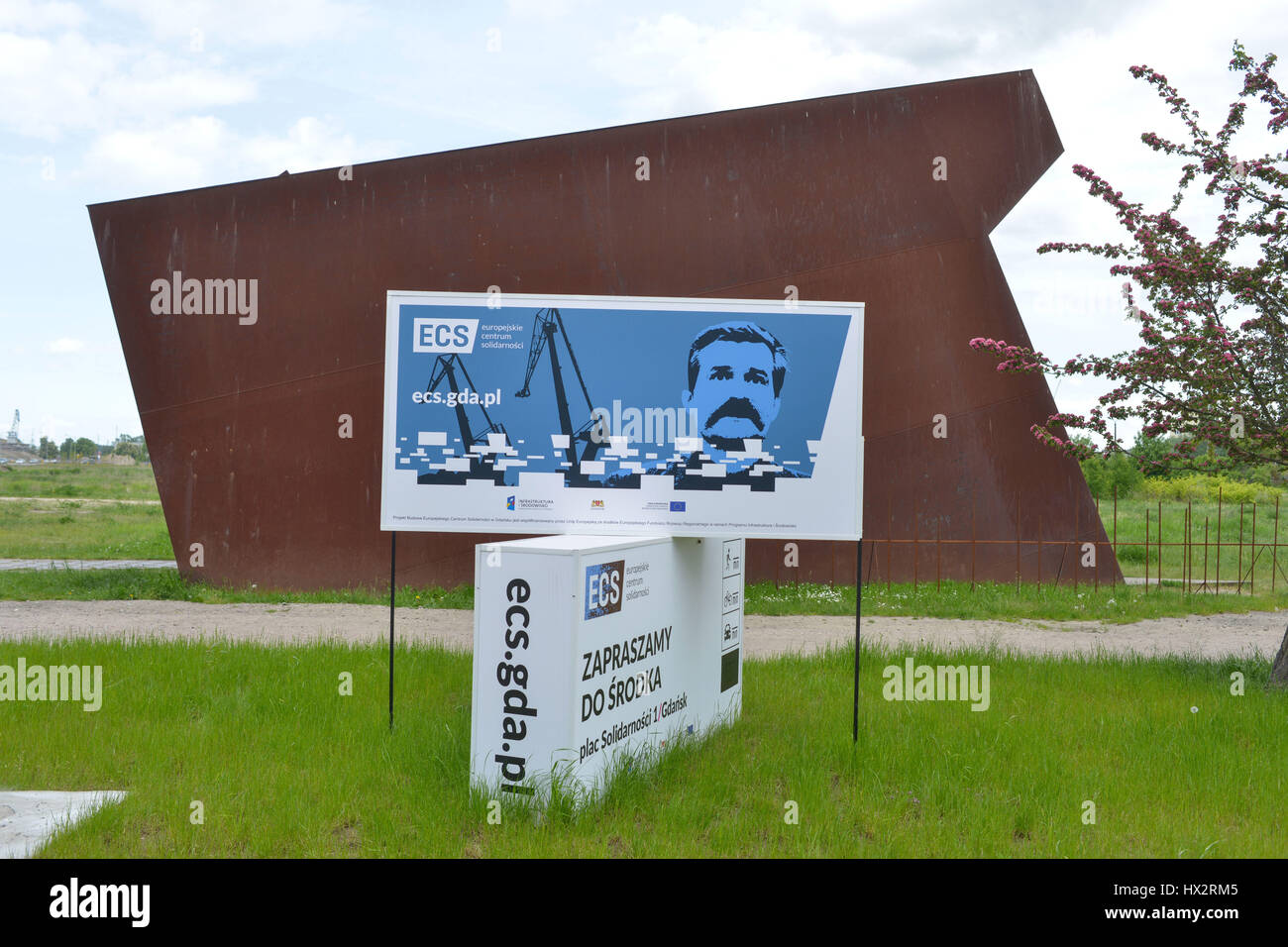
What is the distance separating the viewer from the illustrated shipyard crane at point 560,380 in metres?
7.04

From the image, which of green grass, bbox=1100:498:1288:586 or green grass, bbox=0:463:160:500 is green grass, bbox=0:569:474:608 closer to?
green grass, bbox=1100:498:1288:586

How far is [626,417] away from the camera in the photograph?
708cm

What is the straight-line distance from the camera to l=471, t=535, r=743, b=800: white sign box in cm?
563

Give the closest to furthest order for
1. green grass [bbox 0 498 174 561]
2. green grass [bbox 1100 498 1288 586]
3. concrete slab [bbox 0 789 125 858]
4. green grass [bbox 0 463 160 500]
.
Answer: concrete slab [bbox 0 789 125 858], green grass [bbox 1100 498 1288 586], green grass [bbox 0 498 174 561], green grass [bbox 0 463 160 500]

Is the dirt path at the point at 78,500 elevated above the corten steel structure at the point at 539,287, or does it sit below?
below

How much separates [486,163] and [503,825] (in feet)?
39.8

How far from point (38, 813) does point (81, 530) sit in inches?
1045

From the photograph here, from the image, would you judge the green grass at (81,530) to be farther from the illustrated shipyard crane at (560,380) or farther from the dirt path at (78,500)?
the illustrated shipyard crane at (560,380)

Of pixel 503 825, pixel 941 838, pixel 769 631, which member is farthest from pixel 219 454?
pixel 941 838

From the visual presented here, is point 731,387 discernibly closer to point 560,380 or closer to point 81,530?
point 560,380

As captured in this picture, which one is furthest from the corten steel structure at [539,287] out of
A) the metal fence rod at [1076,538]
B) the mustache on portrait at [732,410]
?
the mustache on portrait at [732,410]

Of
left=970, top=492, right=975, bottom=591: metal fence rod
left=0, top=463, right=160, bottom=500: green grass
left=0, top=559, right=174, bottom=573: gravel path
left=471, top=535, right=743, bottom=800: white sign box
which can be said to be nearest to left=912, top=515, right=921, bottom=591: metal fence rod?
left=970, top=492, right=975, bottom=591: metal fence rod

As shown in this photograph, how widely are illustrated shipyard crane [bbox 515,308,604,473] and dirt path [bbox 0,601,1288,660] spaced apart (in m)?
4.21

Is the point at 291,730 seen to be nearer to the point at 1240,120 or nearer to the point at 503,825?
the point at 503,825
